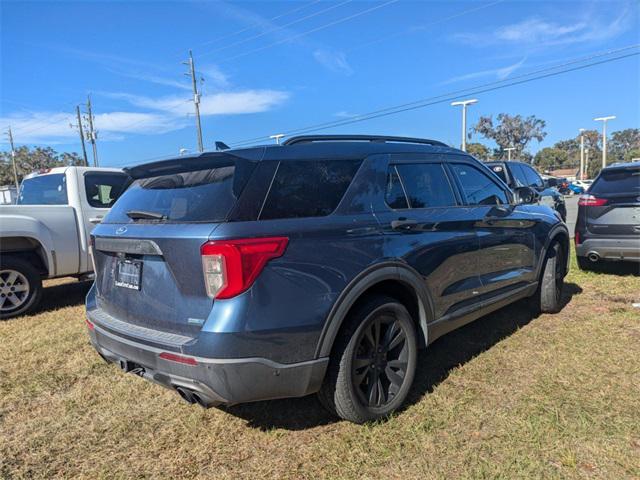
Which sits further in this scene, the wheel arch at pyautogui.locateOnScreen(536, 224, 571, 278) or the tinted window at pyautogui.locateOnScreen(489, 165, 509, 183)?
the tinted window at pyautogui.locateOnScreen(489, 165, 509, 183)

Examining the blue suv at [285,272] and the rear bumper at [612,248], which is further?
the rear bumper at [612,248]

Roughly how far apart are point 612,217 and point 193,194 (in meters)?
5.95

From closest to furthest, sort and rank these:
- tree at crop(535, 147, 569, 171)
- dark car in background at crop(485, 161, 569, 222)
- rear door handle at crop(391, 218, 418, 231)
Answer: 1. rear door handle at crop(391, 218, 418, 231)
2. dark car in background at crop(485, 161, 569, 222)
3. tree at crop(535, 147, 569, 171)

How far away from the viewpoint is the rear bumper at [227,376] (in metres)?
2.35

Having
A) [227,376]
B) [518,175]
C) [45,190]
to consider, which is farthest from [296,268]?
[518,175]

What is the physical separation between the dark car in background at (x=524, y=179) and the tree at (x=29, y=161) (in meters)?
80.2

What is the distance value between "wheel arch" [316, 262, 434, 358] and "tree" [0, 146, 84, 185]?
84783mm

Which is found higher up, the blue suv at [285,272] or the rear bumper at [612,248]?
the blue suv at [285,272]

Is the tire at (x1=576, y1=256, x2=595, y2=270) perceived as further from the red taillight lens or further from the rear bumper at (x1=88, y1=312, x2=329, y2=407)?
the red taillight lens

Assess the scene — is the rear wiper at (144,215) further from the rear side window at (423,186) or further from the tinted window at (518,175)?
the tinted window at (518,175)

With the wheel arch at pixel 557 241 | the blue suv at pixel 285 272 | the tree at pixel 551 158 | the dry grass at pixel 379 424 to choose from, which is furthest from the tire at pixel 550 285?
the tree at pixel 551 158

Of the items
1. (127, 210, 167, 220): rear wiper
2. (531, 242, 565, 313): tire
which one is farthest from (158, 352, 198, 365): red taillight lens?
(531, 242, 565, 313): tire

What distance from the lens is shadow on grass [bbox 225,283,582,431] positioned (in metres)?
3.15

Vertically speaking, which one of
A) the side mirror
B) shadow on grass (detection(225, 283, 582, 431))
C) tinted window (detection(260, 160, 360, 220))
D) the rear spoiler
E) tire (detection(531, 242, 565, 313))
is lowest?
shadow on grass (detection(225, 283, 582, 431))
